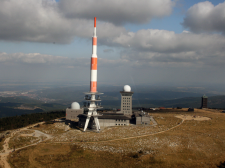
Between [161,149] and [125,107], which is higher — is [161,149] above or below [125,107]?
below

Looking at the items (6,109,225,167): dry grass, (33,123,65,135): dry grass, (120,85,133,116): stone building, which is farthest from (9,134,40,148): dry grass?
(120,85,133,116): stone building

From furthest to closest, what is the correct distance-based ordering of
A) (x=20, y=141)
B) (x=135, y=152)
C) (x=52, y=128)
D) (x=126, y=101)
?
1. (x=126, y=101)
2. (x=52, y=128)
3. (x=20, y=141)
4. (x=135, y=152)

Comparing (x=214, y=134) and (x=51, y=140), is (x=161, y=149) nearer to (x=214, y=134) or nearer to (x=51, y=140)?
(x=214, y=134)

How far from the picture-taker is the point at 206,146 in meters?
48.2

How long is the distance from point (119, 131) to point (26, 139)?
32.1m

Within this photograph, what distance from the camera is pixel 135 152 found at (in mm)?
44812

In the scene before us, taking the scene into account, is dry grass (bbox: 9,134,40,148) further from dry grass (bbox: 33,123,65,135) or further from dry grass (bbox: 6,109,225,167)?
dry grass (bbox: 33,123,65,135)

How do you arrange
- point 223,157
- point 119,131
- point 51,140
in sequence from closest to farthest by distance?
point 223,157, point 51,140, point 119,131

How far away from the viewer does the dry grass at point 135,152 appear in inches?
1542

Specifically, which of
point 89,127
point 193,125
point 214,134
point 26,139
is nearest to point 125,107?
point 89,127

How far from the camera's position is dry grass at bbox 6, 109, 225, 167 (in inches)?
1542

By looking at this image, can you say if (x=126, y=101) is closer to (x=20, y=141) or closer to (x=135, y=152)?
(x=135, y=152)

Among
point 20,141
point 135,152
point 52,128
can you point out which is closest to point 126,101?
point 52,128

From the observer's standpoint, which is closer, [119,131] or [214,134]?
[214,134]
